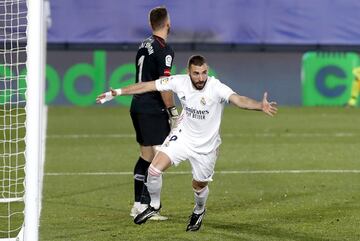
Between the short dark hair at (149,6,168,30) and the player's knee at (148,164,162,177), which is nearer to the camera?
the player's knee at (148,164,162,177)

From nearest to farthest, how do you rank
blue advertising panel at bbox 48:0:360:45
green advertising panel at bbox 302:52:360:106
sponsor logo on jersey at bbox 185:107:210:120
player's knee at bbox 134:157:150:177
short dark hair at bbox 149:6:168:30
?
sponsor logo on jersey at bbox 185:107:210:120
short dark hair at bbox 149:6:168:30
player's knee at bbox 134:157:150:177
blue advertising panel at bbox 48:0:360:45
green advertising panel at bbox 302:52:360:106

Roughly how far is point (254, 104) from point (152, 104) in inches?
80.6

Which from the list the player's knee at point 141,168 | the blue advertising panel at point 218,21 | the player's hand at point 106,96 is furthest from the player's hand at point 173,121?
the blue advertising panel at point 218,21

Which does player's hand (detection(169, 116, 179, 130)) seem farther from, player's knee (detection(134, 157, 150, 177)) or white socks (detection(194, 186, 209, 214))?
white socks (detection(194, 186, 209, 214))

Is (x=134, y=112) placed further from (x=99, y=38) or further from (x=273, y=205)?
(x=99, y=38)

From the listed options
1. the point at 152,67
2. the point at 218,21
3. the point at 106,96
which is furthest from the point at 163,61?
the point at 218,21

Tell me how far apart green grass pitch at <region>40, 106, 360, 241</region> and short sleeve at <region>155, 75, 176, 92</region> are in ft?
4.80

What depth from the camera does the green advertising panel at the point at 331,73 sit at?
25141 millimetres

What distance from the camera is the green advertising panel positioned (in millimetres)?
25141

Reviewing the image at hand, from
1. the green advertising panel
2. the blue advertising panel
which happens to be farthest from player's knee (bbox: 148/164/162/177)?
the green advertising panel

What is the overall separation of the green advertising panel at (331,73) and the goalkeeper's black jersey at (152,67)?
1432cm

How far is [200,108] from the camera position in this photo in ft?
33.4

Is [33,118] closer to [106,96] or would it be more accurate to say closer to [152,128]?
[106,96]

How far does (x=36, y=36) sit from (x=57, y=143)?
10117 mm
